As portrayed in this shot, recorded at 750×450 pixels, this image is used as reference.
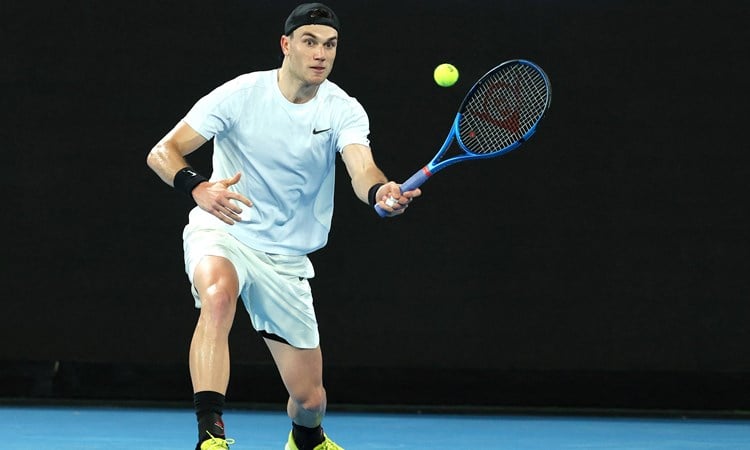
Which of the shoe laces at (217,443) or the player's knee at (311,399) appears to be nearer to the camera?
the shoe laces at (217,443)

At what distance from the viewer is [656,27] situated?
23.8ft

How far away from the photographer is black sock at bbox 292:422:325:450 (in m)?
5.29

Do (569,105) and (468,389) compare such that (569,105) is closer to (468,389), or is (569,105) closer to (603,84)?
(603,84)

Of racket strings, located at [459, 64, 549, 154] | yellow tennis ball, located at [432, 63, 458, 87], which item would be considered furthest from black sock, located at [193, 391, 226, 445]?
Answer: yellow tennis ball, located at [432, 63, 458, 87]

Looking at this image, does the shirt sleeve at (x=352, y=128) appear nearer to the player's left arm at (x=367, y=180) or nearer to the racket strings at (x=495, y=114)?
the player's left arm at (x=367, y=180)

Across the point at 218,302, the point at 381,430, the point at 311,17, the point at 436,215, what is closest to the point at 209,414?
the point at 218,302

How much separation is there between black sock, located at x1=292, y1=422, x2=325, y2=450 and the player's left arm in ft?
3.64

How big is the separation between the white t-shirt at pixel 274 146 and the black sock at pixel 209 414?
0.86 m

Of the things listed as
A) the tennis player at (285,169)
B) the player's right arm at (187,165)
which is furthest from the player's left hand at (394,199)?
the player's right arm at (187,165)

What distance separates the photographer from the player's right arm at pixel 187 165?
4242 mm

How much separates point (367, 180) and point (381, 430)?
244 cm

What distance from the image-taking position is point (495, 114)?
506 cm

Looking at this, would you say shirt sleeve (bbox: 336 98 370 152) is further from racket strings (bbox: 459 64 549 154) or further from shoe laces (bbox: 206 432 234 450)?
shoe laces (bbox: 206 432 234 450)

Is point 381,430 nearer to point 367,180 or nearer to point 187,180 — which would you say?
point 367,180
